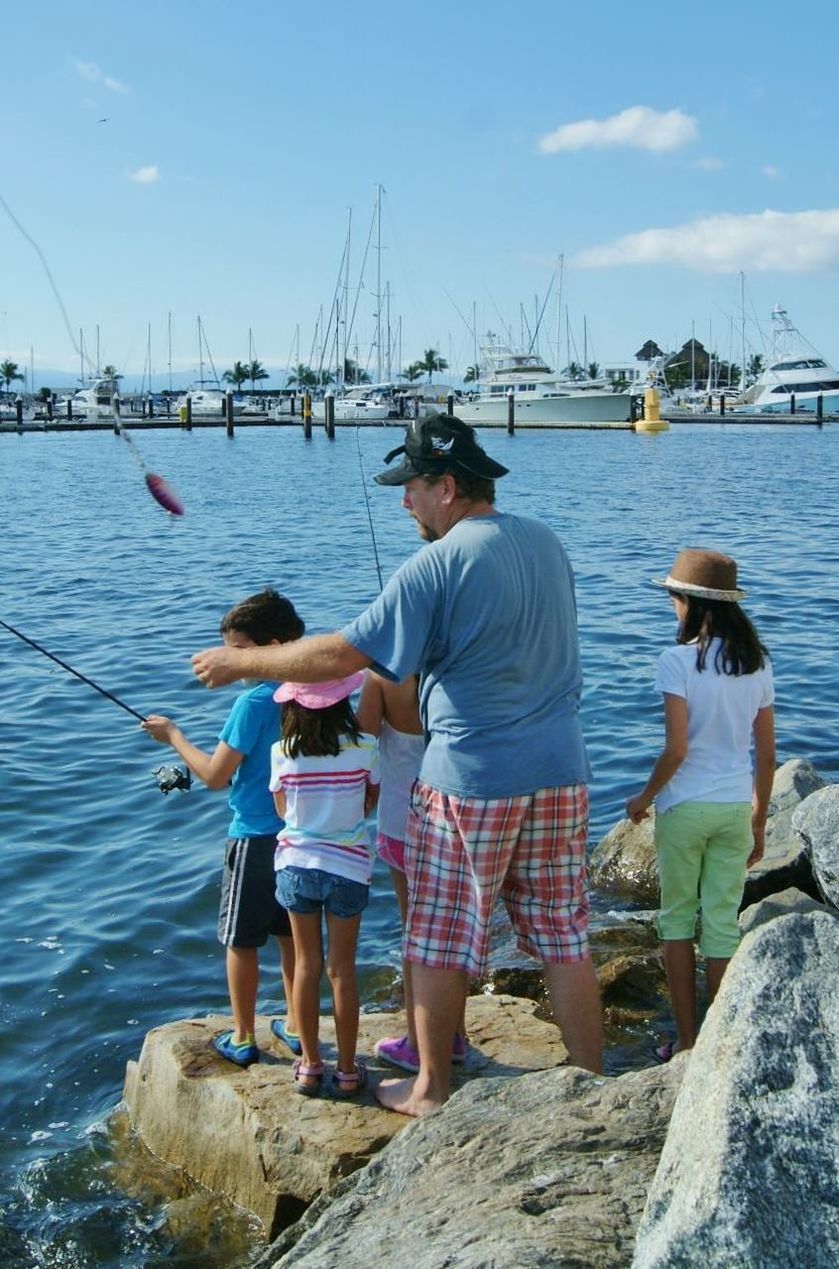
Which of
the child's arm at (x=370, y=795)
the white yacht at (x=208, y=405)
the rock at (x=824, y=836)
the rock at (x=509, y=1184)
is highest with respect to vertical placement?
the white yacht at (x=208, y=405)

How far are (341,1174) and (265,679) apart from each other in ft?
4.78

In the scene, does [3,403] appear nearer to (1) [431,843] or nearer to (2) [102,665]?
(2) [102,665]

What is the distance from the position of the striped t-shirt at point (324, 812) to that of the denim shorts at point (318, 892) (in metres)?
0.02

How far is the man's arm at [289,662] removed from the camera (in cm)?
383

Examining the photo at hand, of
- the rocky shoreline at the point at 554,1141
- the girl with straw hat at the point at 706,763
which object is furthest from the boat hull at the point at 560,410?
the rocky shoreline at the point at 554,1141

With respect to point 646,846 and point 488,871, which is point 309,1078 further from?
point 646,846

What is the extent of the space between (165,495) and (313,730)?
1.07m

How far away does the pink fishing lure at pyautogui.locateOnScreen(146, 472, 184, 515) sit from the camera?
183 inches

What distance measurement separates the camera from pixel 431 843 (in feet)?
13.1

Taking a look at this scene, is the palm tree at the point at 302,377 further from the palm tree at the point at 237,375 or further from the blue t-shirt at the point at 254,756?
the blue t-shirt at the point at 254,756

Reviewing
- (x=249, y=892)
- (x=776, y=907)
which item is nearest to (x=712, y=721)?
(x=249, y=892)

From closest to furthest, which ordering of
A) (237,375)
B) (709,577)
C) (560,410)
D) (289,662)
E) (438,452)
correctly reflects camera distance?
(289,662), (438,452), (709,577), (560,410), (237,375)

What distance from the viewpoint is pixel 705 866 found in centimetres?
482

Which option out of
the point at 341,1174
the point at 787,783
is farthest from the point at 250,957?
the point at 787,783
